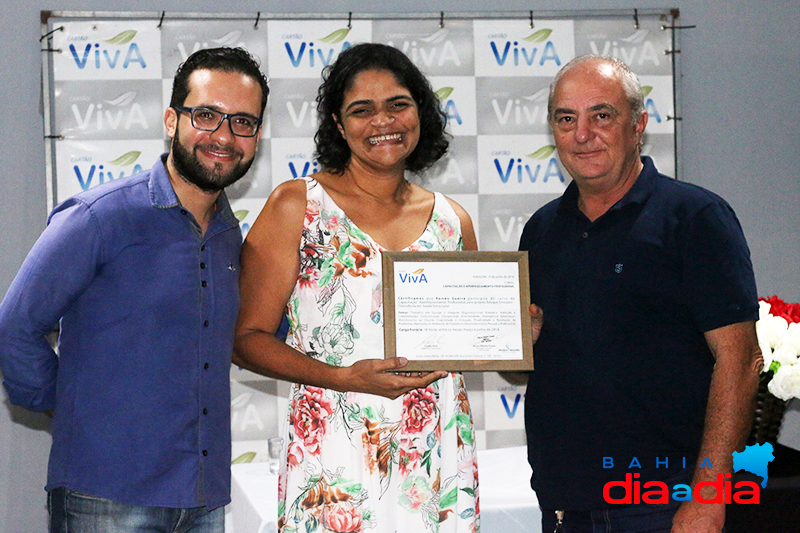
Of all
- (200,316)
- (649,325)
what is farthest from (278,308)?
(649,325)

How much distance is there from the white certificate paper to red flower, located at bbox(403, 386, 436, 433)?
180 millimetres

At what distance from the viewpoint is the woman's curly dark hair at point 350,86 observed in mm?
2373

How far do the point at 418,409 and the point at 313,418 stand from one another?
0.30 m

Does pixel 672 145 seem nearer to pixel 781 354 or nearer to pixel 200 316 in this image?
pixel 781 354

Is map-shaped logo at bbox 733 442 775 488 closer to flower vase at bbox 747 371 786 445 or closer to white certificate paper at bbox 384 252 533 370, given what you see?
flower vase at bbox 747 371 786 445

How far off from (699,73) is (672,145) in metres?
0.48

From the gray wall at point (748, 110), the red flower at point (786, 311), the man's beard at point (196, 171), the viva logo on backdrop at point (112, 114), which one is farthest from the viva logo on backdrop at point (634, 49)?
the man's beard at point (196, 171)

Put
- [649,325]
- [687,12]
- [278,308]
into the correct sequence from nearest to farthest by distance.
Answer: [649,325]
[278,308]
[687,12]

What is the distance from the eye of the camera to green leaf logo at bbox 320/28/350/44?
4121 millimetres

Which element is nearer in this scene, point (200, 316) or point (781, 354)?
point (200, 316)

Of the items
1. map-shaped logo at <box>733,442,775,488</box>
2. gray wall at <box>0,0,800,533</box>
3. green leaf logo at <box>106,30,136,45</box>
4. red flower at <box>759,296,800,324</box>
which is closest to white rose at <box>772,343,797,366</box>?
red flower at <box>759,296,800,324</box>

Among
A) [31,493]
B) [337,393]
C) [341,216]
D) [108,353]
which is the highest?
[341,216]

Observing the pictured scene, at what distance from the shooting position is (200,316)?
1981mm
